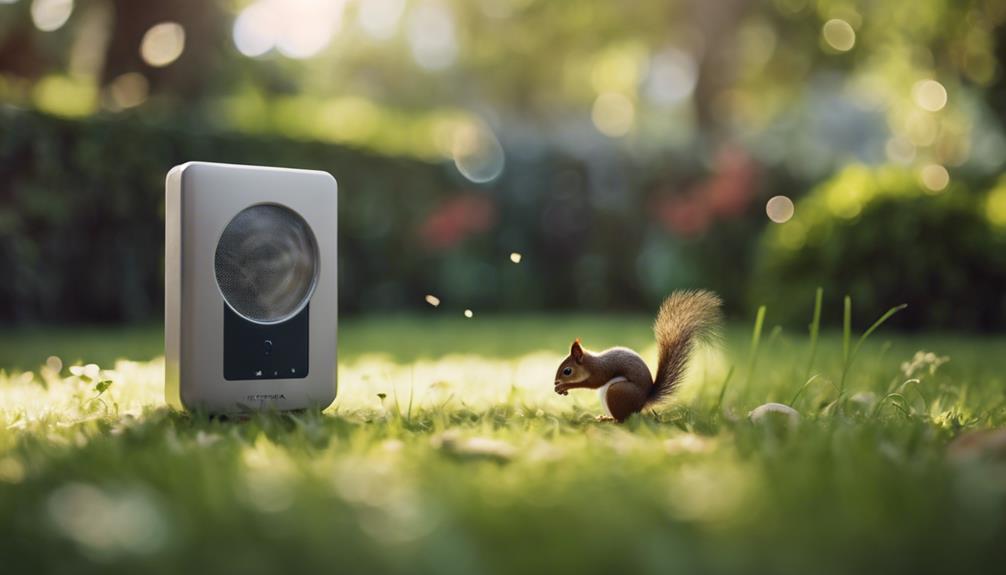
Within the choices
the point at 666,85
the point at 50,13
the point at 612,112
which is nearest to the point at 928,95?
the point at 612,112

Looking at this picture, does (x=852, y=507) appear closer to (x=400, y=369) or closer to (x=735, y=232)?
(x=400, y=369)

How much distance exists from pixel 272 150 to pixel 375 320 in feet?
4.79

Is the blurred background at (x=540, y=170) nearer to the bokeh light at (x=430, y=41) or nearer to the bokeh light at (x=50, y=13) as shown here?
the bokeh light at (x=50, y=13)

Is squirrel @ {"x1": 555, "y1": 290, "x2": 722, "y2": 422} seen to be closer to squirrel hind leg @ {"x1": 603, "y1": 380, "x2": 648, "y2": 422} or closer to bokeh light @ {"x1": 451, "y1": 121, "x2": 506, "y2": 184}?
squirrel hind leg @ {"x1": 603, "y1": 380, "x2": 648, "y2": 422}

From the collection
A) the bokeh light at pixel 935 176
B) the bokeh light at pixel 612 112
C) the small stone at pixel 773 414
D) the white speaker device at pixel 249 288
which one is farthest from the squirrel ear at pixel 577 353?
the bokeh light at pixel 612 112

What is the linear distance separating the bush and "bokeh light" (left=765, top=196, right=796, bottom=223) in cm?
165

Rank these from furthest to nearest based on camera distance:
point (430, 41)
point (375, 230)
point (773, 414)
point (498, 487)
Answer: point (430, 41) < point (375, 230) < point (773, 414) < point (498, 487)

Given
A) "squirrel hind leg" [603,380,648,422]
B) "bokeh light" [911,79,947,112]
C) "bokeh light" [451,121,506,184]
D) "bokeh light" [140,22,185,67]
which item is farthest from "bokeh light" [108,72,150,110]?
"bokeh light" [911,79,947,112]

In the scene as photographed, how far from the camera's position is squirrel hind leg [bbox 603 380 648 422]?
2.22 metres

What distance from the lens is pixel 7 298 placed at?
5117 mm

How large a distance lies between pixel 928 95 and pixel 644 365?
13249 mm

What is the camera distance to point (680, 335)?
2.29 meters

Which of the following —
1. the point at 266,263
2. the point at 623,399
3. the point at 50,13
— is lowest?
the point at 623,399

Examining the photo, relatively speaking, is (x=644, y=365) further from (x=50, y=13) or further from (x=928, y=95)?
(x=928, y=95)
